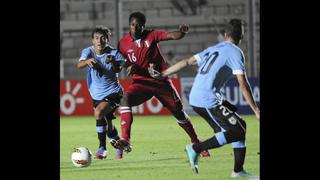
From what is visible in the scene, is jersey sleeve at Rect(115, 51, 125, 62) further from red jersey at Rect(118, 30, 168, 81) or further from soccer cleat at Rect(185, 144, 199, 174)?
soccer cleat at Rect(185, 144, 199, 174)

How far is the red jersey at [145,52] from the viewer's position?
8016 mm

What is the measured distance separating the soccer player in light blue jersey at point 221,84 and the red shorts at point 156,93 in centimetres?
91

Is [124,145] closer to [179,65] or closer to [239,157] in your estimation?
[239,157]

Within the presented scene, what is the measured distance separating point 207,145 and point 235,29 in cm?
125

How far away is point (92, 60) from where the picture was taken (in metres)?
8.28

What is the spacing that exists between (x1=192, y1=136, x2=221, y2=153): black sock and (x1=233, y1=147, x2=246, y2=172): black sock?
0.20 meters

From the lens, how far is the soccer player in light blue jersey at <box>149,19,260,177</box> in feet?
22.8

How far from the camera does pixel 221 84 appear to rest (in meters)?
7.16

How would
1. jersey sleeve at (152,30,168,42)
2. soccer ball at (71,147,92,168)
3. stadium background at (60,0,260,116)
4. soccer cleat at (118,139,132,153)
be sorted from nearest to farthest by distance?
jersey sleeve at (152,30,168,42) → soccer ball at (71,147,92,168) → soccer cleat at (118,139,132,153) → stadium background at (60,0,260,116)

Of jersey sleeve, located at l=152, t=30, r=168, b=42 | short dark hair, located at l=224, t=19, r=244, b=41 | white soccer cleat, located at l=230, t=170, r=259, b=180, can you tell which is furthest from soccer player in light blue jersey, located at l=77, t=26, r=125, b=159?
white soccer cleat, located at l=230, t=170, r=259, b=180
